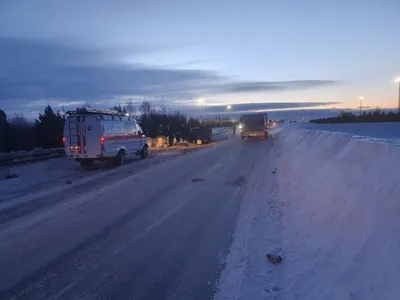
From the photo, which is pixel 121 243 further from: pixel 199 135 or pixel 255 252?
pixel 199 135

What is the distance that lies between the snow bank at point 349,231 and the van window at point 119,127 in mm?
13230

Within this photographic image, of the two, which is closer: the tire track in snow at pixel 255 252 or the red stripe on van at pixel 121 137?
the tire track in snow at pixel 255 252

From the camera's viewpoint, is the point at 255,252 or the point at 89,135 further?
the point at 89,135

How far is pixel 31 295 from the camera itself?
4.77 m

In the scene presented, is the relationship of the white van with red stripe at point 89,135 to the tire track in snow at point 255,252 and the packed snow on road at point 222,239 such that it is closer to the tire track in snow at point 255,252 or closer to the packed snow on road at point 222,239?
the packed snow on road at point 222,239

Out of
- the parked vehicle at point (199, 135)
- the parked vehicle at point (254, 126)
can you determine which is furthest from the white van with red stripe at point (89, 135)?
the parked vehicle at point (254, 126)

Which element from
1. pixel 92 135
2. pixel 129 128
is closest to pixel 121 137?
pixel 129 128

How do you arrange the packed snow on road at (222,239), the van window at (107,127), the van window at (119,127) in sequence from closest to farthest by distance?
the packed snow on road at (222,239) → the van window at (107,127) → the van window at (119,127)

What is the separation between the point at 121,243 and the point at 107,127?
12704 millimetres

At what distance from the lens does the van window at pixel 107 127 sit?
18203 millimetres

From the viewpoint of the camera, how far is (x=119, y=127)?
1997 cm

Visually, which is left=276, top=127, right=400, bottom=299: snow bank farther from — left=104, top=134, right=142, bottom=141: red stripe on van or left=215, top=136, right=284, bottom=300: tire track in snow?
left=104, top=134, right=142, bottom=141: red stripe on van

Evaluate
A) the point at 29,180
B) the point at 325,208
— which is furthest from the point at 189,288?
the point at 29,180

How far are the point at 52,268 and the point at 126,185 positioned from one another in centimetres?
733
